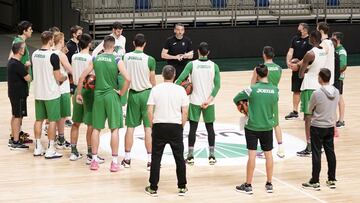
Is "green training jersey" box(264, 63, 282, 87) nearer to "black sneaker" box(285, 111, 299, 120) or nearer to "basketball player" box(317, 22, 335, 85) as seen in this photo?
"basketball player" box(317, 22, 335, 85)

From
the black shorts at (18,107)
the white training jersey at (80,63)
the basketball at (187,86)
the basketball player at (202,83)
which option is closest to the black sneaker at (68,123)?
the black shorts at (18,107)

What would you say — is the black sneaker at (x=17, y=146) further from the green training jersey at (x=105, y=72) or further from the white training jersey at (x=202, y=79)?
the white training jersey at (x=202, y=79)

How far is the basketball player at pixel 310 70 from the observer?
11.6 metres

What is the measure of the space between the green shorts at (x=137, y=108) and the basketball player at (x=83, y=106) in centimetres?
58

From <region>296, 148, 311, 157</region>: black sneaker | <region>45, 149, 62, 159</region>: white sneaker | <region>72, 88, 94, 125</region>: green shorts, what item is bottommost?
<region>296, 148, 311, 157</region>: black sneaker

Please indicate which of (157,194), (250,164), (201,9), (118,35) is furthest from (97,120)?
(201,9)

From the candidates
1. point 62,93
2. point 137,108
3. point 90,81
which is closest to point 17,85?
point 62,93

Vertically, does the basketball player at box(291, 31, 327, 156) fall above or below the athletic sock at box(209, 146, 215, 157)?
above

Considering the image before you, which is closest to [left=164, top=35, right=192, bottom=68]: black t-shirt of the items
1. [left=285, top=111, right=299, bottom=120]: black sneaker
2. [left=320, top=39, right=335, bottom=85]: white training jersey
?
[left=285, top=111, right=299, bottom=120]: black sneaker

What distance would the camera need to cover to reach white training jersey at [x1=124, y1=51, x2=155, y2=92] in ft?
34.9

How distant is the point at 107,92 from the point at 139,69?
559 millimetres

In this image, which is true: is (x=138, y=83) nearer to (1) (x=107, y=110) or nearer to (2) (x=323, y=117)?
(1) (x=107, y=110)

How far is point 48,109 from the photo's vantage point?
1130cm

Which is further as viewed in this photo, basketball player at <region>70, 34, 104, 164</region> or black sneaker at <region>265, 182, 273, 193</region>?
basketball player at <region>70, 34, 104, 164</region>
